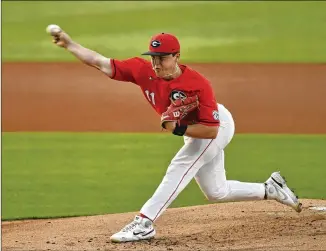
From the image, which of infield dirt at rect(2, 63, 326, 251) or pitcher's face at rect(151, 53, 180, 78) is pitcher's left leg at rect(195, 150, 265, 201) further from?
pitcher's face at rect(151, 53, 180, 78)

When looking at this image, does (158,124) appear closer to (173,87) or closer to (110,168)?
(110,168)

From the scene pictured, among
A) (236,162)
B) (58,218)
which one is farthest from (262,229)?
(236,162)

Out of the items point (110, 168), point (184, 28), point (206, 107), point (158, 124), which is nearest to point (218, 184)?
point (206, 107)

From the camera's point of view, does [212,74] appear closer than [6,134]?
No

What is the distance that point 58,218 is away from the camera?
724 cm

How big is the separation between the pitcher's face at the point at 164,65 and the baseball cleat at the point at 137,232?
1.02 meters

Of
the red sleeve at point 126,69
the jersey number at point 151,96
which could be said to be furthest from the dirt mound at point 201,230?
the red sleeve at point 126,69

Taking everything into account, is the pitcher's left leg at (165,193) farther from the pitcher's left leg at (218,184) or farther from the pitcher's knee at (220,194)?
the pitcher's knee at (220,194)

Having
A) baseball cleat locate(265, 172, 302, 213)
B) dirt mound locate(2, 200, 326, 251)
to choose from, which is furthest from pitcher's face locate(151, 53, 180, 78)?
baseball cleat locate(265, 172, 302, 213)

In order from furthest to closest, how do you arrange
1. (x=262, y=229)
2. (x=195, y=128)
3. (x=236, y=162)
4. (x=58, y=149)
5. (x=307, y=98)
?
(x=307, y=98) → (x=58, y=149) → (x=236, y=162) → (x=262, y=229) → (x=195, y=128)

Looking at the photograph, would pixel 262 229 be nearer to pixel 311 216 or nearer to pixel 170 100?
pixel 311 216

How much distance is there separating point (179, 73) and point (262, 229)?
1.36 metres

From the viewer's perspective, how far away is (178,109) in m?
5.98

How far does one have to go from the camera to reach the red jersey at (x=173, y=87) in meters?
6.09
